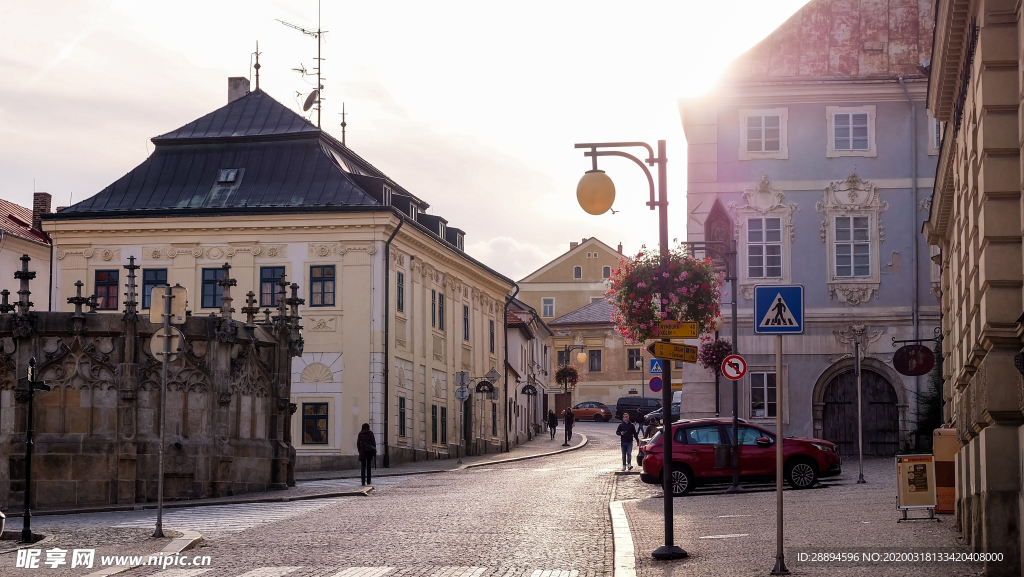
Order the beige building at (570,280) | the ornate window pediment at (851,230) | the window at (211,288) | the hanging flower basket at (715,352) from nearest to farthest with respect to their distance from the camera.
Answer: the hanging flower basket at (715,352) < the ornate window pediment at (851,230) < the window at (211,288) < the beige building at (570,280)

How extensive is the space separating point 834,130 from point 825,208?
2.29m

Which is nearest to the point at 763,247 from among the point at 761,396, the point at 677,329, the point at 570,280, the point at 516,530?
the point at 761,396

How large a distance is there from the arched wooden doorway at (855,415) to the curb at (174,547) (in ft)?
79.7

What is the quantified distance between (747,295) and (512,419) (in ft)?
89.1

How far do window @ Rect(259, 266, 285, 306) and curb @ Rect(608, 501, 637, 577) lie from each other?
2439cm

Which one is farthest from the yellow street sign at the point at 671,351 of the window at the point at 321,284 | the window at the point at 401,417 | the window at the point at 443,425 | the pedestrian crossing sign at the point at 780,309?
the window at the point at 443,425

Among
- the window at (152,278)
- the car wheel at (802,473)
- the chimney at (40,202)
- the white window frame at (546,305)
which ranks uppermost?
the chimney at (40,202)

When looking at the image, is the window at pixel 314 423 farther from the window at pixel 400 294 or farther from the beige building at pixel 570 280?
the beige building at pixel 570 280

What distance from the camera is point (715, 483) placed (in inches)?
1099

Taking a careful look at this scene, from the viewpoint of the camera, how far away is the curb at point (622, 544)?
13922 mm

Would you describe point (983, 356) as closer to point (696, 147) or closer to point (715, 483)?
point (715, 483)

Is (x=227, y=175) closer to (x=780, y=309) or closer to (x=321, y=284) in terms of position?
(x=321, y=284)

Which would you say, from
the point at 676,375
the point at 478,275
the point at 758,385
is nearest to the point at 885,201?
the point at 758,385

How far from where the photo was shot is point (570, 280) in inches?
4286
